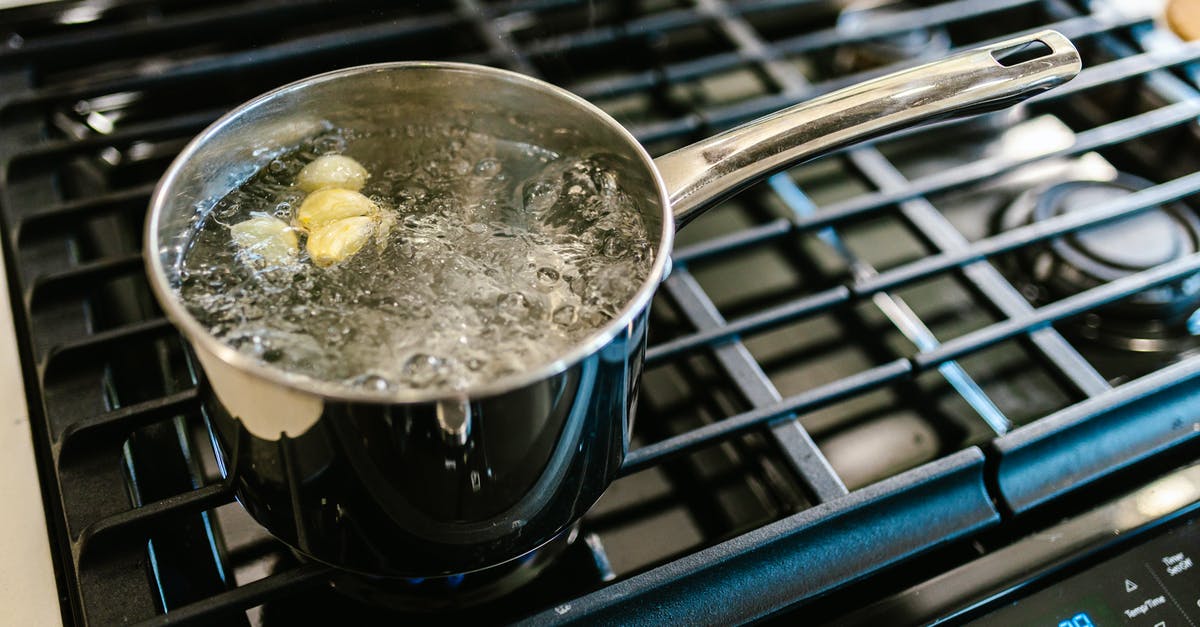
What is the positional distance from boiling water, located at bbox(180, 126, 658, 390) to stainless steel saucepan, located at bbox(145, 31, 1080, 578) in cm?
1

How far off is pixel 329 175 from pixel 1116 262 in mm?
562

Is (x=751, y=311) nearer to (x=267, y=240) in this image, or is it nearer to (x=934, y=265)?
(x=934, y=265)

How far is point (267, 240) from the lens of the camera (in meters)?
0.51

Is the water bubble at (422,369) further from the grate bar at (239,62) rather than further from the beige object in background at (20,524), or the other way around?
the grate bar at (239,62)

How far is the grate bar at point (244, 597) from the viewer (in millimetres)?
443

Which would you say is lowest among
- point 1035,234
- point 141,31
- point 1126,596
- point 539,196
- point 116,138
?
point 1126,596

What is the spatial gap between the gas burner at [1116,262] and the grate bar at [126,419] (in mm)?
591

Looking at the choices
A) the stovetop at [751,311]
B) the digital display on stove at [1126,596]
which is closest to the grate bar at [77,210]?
the stovetop at [751,311]

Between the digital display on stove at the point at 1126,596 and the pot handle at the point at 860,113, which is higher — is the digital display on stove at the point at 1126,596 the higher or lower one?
the lower one

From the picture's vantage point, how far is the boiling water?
17.9 inches

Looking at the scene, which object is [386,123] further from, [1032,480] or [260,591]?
[1032,480]

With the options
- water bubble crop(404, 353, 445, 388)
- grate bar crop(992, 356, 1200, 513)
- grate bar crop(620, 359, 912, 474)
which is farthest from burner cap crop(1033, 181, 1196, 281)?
water bubble crop(404, 353, 445, 388)

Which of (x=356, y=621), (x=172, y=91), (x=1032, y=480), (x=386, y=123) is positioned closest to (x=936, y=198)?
(x=1032, y=480)

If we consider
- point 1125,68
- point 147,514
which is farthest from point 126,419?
point 1125,68
